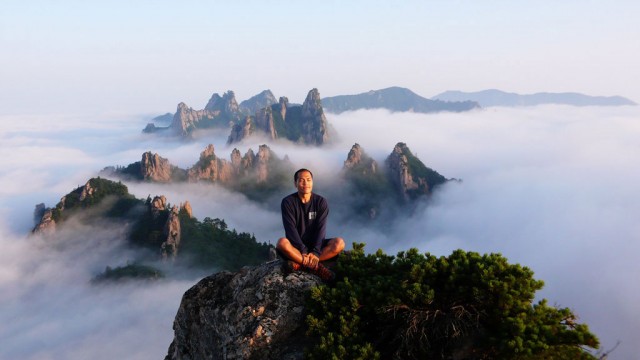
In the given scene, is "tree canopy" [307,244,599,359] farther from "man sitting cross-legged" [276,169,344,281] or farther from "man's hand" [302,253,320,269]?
"man sitting cross-legged" [276,169,344,281]

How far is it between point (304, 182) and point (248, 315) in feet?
10.1

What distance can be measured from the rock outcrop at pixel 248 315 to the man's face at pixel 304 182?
1751 millimetres

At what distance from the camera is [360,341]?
8.03 meters

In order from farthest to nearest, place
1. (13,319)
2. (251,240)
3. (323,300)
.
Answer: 1. (13,319)
2. (251,240)
3. (323,300)

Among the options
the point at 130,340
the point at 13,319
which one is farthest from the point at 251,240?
the point at 13,319

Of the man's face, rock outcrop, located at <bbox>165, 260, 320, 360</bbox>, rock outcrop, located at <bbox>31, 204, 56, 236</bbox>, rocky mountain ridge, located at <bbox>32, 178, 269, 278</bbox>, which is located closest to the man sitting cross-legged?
the man's face

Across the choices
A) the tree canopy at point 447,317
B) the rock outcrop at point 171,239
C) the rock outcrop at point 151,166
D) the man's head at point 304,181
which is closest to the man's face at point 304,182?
the man's head at point 304,181

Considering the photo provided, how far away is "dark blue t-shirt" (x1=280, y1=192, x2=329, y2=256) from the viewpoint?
405 inches

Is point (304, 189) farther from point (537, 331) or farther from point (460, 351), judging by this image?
point (537, 331)

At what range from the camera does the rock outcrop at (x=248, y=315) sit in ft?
29.0

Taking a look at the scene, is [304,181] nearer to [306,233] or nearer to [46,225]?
[306,233]

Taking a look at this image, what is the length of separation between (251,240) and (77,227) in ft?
231

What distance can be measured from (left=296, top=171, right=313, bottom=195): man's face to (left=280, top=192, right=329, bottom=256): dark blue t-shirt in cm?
31

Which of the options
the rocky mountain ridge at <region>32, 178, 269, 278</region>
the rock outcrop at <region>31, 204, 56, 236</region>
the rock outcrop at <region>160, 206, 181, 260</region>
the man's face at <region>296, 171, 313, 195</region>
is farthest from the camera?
the rock outcrop at <region>31, 204, 56, 236</region>
